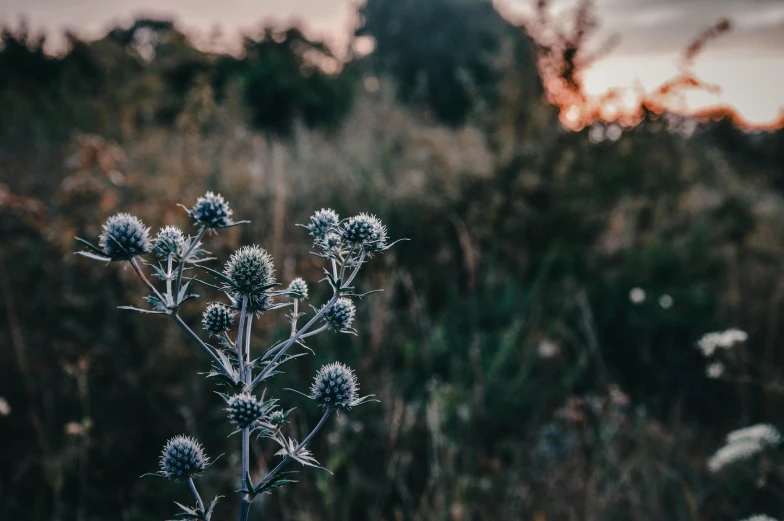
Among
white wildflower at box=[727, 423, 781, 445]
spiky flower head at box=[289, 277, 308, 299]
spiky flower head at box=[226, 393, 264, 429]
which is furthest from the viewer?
white wildflower at box=[727, 423, 781, 445]

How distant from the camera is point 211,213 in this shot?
1092mm

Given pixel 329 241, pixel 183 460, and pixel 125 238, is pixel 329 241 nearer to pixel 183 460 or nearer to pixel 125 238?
pixel 125 238

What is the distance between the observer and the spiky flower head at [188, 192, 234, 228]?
1.08m

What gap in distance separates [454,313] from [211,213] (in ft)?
10.1

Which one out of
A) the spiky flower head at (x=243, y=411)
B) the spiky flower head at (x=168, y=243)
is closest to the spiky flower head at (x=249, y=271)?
the spiky flower head at (x=168, y=243)

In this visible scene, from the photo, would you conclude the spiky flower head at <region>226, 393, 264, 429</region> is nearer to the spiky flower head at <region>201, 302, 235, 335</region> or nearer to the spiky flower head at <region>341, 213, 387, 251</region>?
the spiky flower head at <region>201, 302, 235, 335</region>

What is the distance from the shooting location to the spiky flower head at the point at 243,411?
3.32 feet

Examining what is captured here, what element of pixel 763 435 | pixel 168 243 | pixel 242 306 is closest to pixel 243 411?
pixel 242 306

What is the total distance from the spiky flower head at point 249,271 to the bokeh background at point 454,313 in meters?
1.16

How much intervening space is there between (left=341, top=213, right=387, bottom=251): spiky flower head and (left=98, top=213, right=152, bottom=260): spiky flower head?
0.40m

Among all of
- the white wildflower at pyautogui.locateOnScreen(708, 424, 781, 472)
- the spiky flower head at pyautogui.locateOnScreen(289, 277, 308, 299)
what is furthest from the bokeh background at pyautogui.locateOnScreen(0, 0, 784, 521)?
the spiky flower head at pyautogui.locateOnScreen(289, 277, 308, 299)

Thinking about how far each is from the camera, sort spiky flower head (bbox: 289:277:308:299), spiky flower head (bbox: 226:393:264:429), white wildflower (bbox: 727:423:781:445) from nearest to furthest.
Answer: spiky flower head (bbox: 226:393:264:429) → spiky flower head (bbox: 289:277:308:299) → white wildflower (bbox: 727:423:781:445)

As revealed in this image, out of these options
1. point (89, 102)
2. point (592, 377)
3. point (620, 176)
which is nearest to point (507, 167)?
point (620, 176)

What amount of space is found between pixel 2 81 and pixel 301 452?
408 inches
